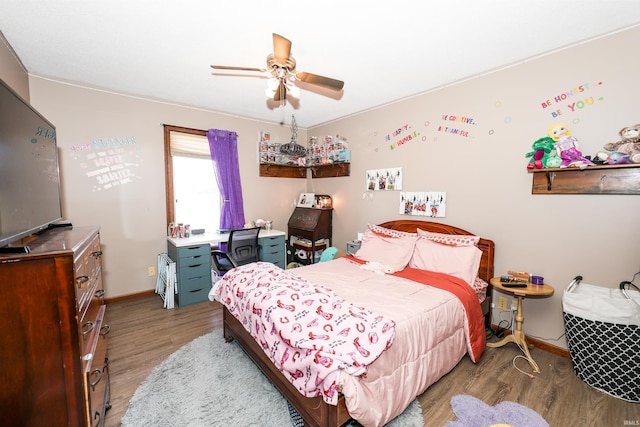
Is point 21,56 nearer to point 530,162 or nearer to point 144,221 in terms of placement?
point 144,221

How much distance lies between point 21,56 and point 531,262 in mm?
5090

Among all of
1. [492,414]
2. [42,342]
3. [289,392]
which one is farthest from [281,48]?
[492,414]

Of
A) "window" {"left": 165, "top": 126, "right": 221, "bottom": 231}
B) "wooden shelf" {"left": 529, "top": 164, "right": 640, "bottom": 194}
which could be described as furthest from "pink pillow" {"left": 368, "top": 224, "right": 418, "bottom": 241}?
"window" {"left": 165, "top": 126, "right": 221, "bottom": 231}

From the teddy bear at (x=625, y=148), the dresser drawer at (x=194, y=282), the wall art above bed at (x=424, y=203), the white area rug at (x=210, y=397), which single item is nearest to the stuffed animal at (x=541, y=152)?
the teddy bear at (x=625, y=148)

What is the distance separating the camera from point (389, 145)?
3.60m

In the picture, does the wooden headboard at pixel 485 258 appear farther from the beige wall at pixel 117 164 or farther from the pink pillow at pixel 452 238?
the beige wall at pixel 117 164

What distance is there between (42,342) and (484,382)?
2.69 m

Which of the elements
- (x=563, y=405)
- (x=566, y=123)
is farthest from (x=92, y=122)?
(x=563, y=405)

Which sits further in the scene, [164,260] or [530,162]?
[164,260]

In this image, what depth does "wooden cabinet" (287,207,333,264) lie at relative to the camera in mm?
4301

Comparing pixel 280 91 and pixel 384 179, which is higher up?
pixel 280 91

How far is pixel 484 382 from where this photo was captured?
6.57 ft

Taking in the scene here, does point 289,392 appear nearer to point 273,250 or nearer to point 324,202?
point 273,250

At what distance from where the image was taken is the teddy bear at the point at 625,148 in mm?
1904
